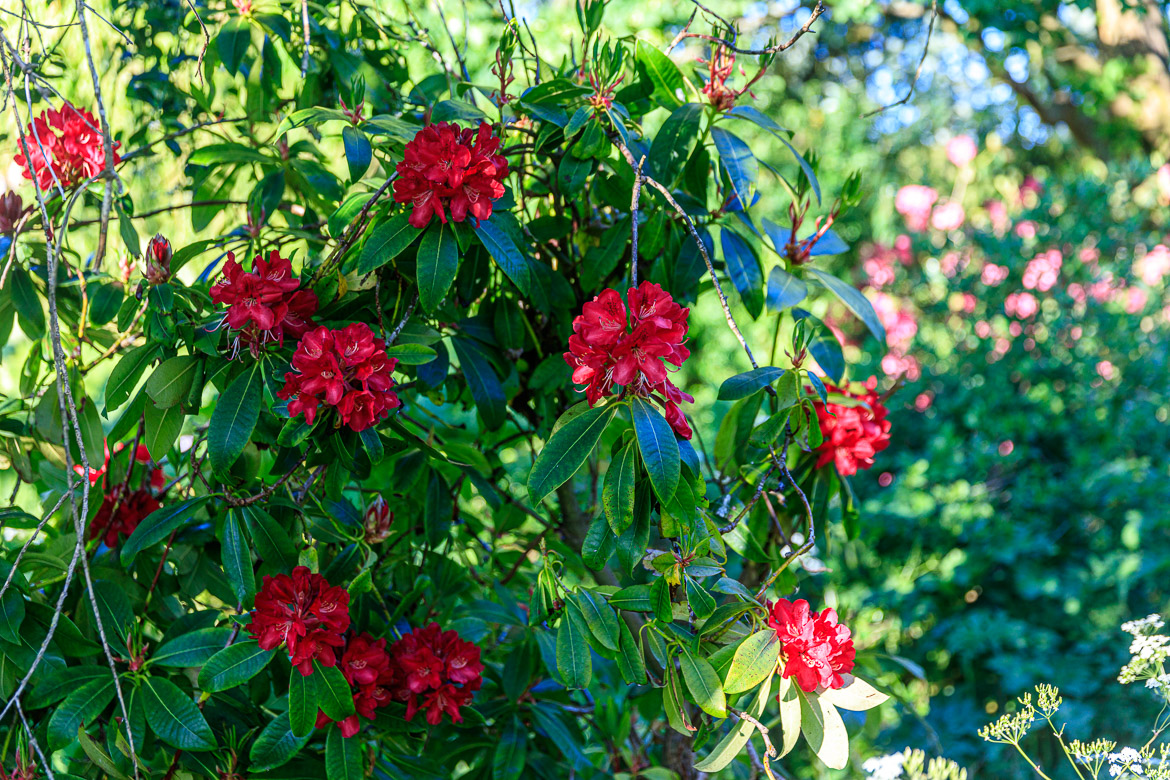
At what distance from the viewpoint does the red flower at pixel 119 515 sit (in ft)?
3.85

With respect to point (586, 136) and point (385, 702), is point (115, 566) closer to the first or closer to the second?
point (385, 702)

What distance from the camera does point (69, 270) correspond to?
1.17 m

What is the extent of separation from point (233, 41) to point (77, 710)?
87 centimetres

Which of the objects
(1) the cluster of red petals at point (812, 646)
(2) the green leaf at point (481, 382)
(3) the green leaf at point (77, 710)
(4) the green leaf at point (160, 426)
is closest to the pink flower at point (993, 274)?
(2) the green leaf at point (481, 382)

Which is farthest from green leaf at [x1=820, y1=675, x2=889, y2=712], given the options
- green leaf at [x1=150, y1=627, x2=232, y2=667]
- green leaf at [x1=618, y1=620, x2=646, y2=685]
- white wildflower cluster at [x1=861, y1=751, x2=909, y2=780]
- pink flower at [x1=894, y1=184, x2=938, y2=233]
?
pink flower at [x1=894, y1=184, x2=938, y2=233]

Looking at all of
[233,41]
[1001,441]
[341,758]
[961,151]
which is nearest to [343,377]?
[341,758]

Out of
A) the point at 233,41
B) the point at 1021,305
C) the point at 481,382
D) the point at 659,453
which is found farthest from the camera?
the point at 1021,305

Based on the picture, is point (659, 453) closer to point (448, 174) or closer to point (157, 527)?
point (448, 174)

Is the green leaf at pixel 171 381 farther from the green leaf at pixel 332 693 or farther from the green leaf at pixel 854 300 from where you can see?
the green leaf at pixel 854 300

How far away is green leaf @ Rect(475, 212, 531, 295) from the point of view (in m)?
0.97

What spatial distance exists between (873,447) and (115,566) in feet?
3.19

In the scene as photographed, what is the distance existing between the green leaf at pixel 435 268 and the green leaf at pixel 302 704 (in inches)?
15.9

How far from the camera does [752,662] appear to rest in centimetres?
80

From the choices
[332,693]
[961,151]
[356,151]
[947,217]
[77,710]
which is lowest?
[77,710]
